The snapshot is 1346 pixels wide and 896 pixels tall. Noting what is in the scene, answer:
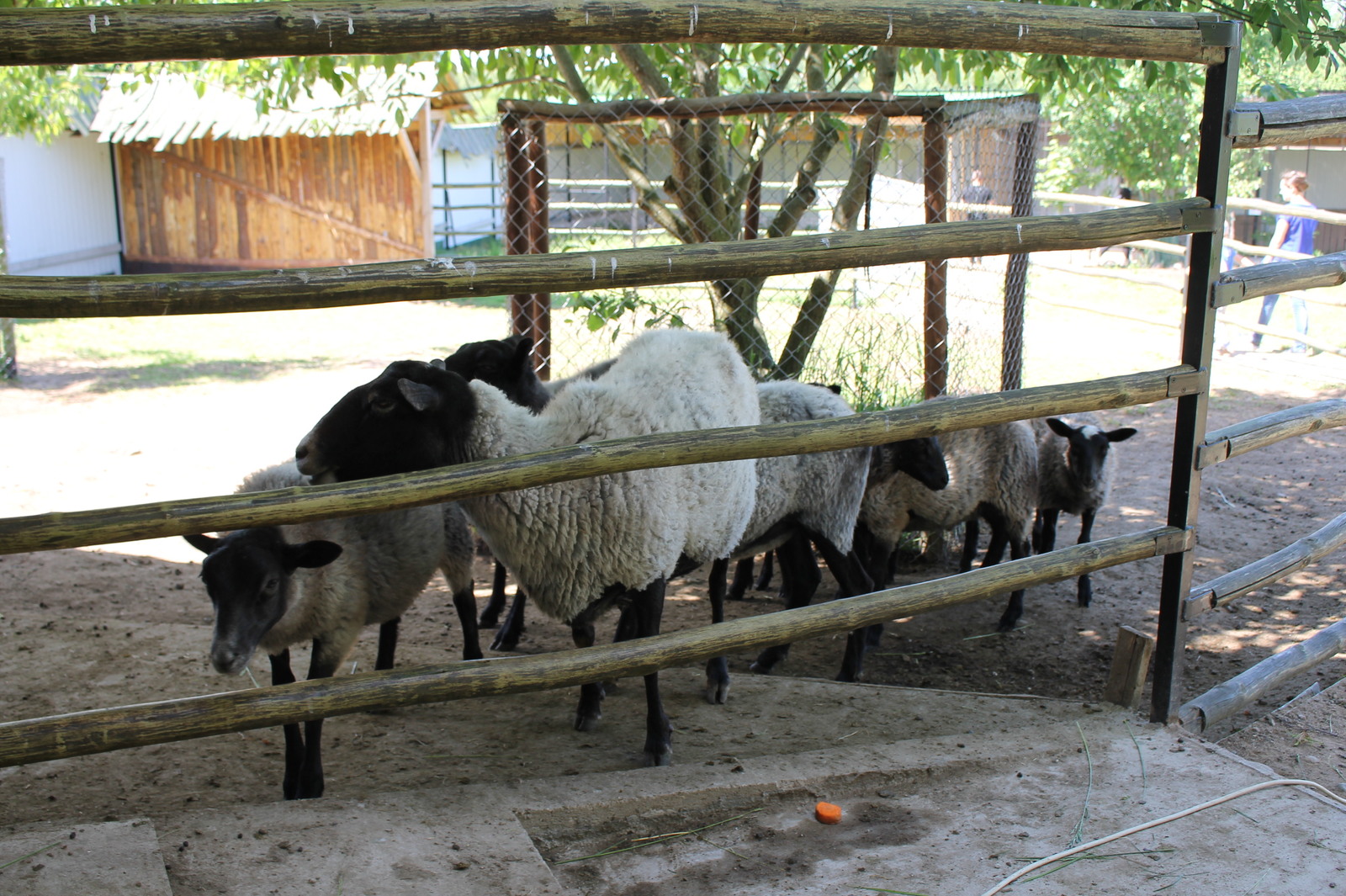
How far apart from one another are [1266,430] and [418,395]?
3215mm

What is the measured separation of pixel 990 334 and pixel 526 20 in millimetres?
6838

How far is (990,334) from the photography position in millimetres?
8797

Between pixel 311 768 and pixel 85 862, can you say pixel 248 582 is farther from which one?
pixel 85 862

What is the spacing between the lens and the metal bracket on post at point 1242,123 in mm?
3455

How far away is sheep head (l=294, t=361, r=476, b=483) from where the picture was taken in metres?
3.69

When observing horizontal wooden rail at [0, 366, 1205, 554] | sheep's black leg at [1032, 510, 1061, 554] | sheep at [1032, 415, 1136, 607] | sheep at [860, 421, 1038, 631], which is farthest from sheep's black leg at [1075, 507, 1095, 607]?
horizontal wooden rail at [0, 366, 1205, 554]

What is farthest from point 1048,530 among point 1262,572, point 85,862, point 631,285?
point 85,862

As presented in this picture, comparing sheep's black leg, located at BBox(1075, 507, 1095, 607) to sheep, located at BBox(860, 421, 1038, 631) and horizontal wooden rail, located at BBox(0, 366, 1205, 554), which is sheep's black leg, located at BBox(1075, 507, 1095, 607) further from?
horizontal wooden rail, located at BBox(0, 366, 1205, 554)

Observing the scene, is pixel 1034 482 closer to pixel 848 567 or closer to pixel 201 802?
pixel 848 567

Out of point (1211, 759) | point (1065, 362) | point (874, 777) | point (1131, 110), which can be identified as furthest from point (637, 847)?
point (1131, 110)

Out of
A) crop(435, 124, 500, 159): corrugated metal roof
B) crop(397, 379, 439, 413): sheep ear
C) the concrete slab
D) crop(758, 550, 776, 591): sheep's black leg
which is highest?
crop(435, 124, 500, 159): corrugated metal roof

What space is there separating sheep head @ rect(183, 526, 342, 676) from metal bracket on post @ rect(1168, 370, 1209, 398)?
3.03 m

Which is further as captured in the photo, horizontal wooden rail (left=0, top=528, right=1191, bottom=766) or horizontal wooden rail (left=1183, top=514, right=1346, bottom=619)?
horizontal wooden rail (left=1183, top=514, right=1346, bottom=619)

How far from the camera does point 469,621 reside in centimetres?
512
